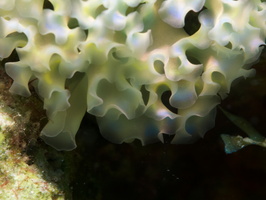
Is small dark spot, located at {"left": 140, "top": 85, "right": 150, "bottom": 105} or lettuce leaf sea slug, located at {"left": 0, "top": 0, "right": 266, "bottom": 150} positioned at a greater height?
lettuce leaf sea slug, located at {"left": 0, "top": 0, "right": 266, "bottom": 150}

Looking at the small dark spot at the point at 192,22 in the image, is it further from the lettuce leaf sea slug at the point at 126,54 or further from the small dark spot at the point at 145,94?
the small dark spot at the point at 145,94

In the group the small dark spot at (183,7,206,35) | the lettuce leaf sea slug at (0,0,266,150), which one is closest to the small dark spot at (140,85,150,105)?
the lettuce leaf sea slug at (0,0,266,150)

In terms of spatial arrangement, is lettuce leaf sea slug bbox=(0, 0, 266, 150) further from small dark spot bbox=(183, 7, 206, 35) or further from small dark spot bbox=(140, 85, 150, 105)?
small dark spot bbox=(183, 7, 206, 35)

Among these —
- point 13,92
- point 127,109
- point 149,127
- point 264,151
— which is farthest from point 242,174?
point 13,92

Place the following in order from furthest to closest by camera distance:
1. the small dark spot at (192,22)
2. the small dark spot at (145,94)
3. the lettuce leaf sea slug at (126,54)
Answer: the small dark spot at (192,22) < the small dark spot at (145,94) < the lettuce leaf sea slug at (126,54)

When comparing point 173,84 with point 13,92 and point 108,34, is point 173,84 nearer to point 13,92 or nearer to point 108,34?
point 108,34

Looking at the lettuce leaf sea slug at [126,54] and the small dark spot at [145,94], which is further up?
the lettuce leaf sea slug at [126,54]

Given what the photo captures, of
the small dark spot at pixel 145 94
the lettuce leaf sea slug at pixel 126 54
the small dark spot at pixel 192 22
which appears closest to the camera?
the lettuce leaf sea slug at pixel 126 54

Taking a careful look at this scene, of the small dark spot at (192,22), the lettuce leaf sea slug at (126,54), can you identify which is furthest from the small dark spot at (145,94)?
the small dark spot at (192,22)

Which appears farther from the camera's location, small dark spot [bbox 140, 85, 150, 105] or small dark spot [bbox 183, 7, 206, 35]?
small dark spot [bbox 183, 7, 206, 35]
